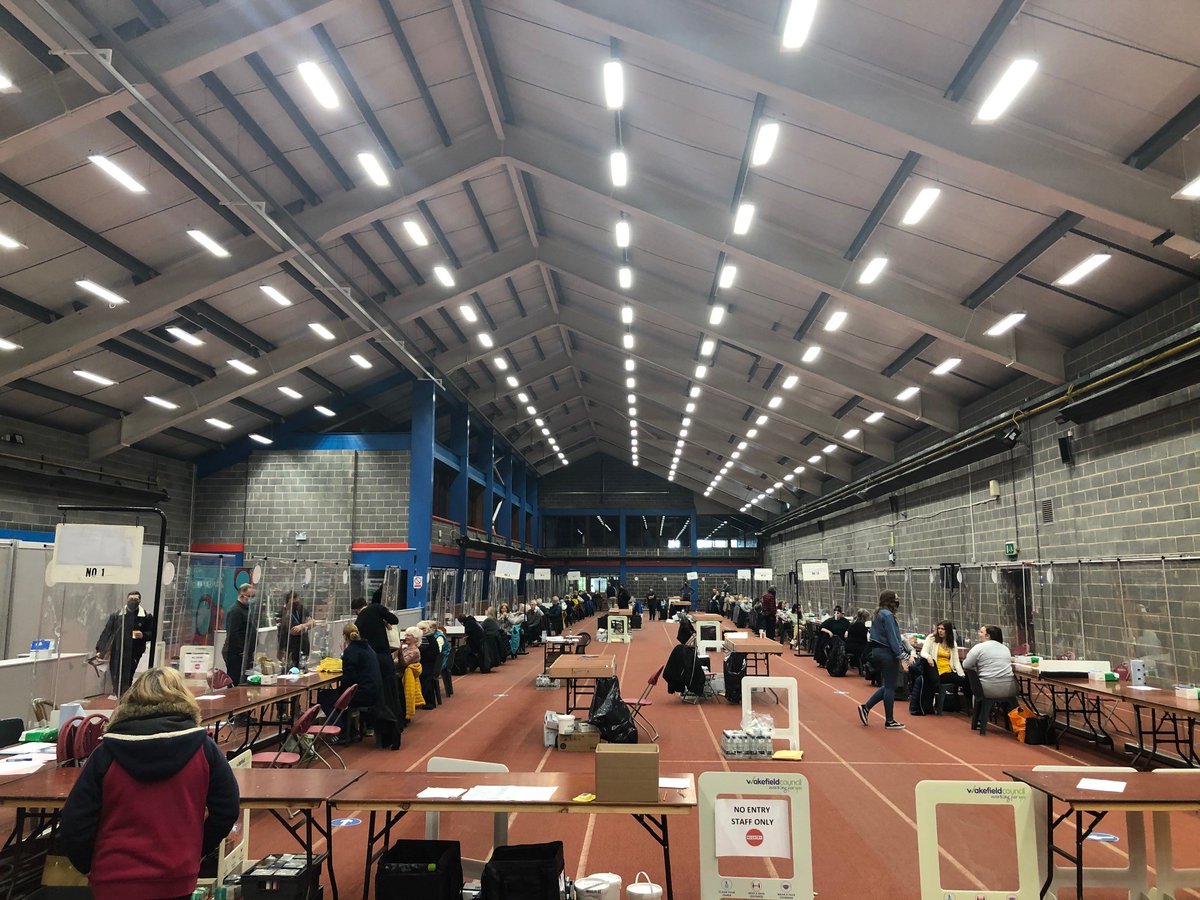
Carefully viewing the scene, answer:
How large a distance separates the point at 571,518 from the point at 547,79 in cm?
3329

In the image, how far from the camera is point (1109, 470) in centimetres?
1006

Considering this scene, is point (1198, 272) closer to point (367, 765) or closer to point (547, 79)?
point (547, 79)

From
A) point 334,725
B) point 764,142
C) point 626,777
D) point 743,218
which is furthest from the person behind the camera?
point 743,218

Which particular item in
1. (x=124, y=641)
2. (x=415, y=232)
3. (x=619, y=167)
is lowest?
(x=124, y=641)

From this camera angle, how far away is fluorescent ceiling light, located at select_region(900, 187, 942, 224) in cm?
893

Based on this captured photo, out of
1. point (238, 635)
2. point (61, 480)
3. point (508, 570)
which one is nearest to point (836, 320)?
point (508, 570)

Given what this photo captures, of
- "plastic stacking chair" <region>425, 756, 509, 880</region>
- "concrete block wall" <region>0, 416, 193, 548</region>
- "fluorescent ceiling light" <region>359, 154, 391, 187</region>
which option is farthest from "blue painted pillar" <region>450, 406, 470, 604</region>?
"plastic stacking chair" <region>425, 756, 509, 880</region>

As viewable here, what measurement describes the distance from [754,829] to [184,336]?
48.9 feet

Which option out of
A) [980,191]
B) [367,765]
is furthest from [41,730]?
[980,191]

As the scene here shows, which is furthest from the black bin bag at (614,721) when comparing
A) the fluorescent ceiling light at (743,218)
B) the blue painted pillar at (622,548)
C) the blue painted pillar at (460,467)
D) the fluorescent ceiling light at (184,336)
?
the blue painted pillar at (622,548)

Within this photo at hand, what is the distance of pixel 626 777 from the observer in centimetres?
379

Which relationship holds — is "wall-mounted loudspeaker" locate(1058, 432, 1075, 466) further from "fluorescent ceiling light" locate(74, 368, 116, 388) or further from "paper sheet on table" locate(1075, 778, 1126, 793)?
"fluorescent ceiling light" locate(74, 368, 116, 388)

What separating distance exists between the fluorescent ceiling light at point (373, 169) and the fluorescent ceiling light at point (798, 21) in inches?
244

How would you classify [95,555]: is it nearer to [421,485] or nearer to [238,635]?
[238,635]
